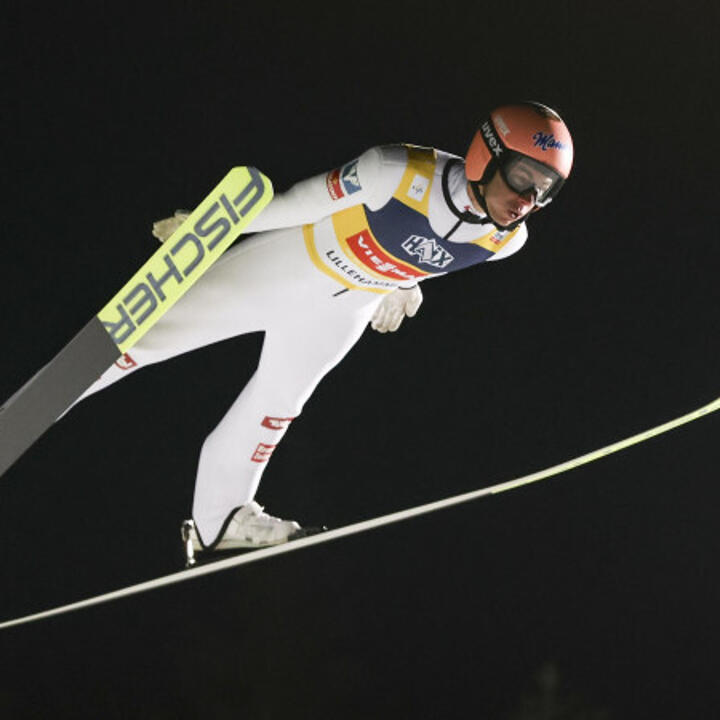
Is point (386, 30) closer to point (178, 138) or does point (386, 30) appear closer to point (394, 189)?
point (178, 138)

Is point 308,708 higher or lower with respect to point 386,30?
lower

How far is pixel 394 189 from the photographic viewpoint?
1.90 m

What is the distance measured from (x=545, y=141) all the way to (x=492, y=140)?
0.08m

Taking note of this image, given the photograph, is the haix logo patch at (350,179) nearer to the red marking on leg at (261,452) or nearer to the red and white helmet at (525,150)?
the red and white helmet at (525,150)

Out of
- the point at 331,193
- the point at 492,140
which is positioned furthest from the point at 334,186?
the point at 492,140

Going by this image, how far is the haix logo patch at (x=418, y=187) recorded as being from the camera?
74.7 inches

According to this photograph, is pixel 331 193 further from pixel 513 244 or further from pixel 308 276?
pixel 513 244

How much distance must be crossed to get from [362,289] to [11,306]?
30.9 inches

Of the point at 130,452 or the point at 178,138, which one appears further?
the point at 130,452

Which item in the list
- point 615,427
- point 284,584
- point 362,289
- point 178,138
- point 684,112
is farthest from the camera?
point 284,584

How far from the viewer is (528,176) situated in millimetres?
1817

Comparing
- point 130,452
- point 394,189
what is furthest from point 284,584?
point 394,189

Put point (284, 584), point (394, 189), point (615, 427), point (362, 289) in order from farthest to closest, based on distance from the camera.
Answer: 1. point (284, 584)
2. point (615, 427)
3. point (362, 289)
4. point (394, 189)

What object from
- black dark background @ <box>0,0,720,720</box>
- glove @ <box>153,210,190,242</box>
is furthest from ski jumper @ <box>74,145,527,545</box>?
black dark background @ <box>0,0,720,720</box>
